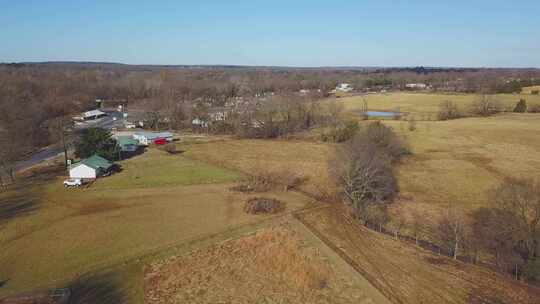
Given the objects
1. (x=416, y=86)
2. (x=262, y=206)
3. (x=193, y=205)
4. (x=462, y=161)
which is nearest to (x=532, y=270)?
(x=262, y=206)

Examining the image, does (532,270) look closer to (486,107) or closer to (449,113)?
(449,113)

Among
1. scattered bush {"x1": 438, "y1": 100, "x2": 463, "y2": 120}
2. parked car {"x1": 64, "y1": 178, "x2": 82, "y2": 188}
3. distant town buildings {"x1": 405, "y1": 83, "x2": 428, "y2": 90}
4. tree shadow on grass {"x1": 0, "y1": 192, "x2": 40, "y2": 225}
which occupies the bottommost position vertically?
tree shadow on grass {"x1": 0, "y1": 192, "x2": 40, "y2": 225}

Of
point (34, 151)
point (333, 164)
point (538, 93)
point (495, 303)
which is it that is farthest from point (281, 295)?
point (538, 93)

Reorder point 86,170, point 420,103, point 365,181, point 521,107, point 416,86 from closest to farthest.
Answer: point 365,181, point 86,170, point 521,107, point 420,103, point 416,86

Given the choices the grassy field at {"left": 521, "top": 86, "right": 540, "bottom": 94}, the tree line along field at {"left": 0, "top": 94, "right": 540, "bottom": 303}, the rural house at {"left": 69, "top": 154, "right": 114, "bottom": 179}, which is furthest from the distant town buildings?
the rural house at {"left": 69, "top": 154, "right": 114, "bottom": 179}

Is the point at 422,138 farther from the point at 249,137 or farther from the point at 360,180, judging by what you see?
the point at 360,180

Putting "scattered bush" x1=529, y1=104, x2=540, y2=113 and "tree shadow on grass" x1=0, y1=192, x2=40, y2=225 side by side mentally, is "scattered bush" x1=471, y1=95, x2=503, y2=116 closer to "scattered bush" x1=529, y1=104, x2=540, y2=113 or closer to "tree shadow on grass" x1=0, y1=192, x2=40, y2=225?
"scattered bush" x1=529, y1=104, x2=540, y2=113

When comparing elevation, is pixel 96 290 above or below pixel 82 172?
below
